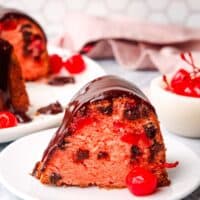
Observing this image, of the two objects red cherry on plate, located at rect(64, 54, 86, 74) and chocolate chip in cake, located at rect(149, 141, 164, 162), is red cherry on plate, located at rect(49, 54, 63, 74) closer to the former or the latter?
red cherry on plate, located at rect(64, 54, 86, 74)

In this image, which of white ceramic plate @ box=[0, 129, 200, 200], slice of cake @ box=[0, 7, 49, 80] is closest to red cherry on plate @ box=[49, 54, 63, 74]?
slice of cake @ box=[0, 7, 49, 80]

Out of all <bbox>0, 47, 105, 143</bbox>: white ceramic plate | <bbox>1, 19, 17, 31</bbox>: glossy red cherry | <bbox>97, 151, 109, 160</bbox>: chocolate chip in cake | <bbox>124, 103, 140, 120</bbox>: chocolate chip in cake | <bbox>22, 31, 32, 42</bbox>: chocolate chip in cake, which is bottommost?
<bbox>0, 47, 105, 143</bbox>: white ceramic plate

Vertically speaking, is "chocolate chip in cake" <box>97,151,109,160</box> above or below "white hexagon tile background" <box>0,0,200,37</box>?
above

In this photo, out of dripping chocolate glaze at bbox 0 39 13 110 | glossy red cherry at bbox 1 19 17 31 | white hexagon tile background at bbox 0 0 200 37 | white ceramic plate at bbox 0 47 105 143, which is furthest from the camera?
white hexagon tile background at bbox 0 0 200 37

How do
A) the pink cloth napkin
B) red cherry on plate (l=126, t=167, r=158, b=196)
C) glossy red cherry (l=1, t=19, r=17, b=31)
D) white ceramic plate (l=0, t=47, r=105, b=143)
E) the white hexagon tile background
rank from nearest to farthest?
red cherry on plate (l=126, t=167, r=158, b=196)
white ceramic plate (l=0, t=47, r=105, b=143)
glossy red cherry (l=1, t=19, r=17, b=31)
the pink cloth napkin
the white hexagon tile background

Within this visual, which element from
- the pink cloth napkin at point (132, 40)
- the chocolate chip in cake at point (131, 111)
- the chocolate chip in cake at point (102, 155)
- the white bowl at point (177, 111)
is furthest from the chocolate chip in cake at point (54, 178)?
the pink cloth napkin at point (132, 40)

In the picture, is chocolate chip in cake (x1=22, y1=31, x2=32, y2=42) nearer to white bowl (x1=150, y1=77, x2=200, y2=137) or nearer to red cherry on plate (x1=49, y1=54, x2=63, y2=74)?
red cherry on plate (x1=49, y1=54, x2=63, y2=74)

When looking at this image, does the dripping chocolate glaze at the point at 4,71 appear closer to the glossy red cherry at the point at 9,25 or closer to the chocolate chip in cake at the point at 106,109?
the glossy red cherry at the point at 9,25

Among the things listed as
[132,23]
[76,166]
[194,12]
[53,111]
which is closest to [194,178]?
[76,166]

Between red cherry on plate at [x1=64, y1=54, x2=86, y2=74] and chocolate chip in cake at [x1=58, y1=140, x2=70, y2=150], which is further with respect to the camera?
red cherry on plate at [x1=64, y1=54, x2=86, y2=74]
